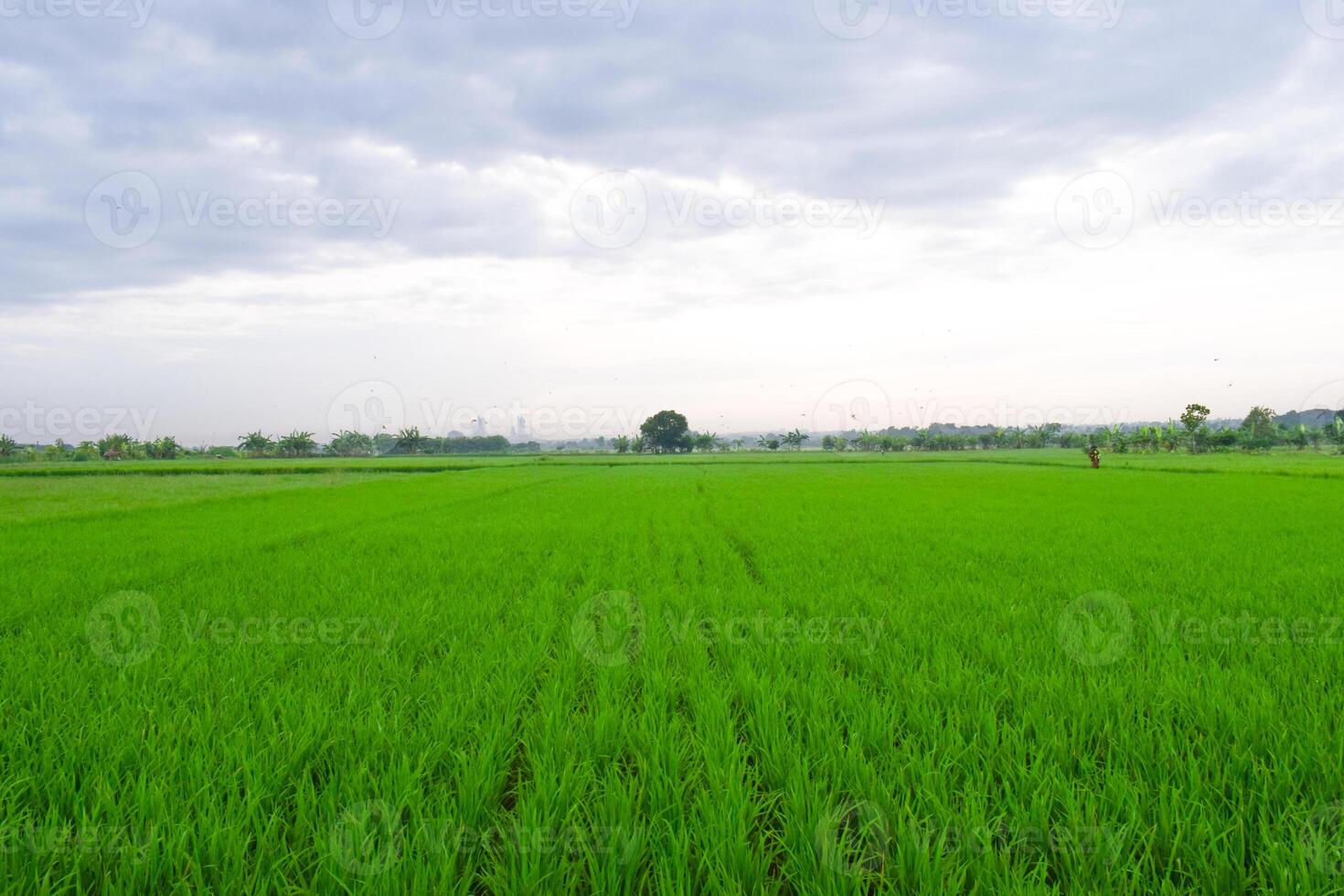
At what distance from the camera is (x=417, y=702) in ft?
8.98

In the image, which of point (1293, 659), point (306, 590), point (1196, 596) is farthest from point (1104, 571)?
point (306, 590)

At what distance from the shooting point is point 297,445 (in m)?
Answer: 74.6

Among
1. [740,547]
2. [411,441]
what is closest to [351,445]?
[411,441]

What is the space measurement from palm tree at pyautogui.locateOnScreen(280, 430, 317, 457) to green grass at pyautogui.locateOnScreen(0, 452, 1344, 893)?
266 feet

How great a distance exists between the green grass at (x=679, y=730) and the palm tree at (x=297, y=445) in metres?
81.1

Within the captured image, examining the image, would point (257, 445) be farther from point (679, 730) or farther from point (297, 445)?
point (679, 730)

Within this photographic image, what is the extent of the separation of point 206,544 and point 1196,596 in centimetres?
1124

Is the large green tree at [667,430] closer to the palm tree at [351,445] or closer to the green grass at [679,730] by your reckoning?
the palm tree at [351,445]

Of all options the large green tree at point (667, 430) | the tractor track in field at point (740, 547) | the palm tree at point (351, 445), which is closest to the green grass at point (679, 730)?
the tractor track in field at point (740, 547)

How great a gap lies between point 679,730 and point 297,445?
3485 inches

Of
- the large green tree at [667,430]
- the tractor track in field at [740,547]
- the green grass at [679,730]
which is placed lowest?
the tractor track in field at [740,547]

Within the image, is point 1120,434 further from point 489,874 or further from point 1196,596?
point 489,874

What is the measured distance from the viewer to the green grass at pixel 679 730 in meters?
1.67

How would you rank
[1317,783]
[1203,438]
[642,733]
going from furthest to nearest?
1. [1203,438]
2. [642,733]
3. [1317,783]
